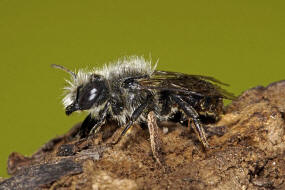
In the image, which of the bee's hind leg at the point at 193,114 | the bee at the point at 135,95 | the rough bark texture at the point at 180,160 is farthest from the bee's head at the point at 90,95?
the bee's hind leg at the point at 193,114

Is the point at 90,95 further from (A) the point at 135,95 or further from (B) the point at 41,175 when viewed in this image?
(B) the point at 41,175

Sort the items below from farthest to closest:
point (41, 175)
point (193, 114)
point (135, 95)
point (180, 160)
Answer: point (135, 95) → point (193, 114) → point (180, 160) → point (41, 175)

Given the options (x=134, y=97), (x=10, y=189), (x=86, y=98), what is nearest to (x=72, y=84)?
(x=86, y=98)

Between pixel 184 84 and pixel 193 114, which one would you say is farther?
pixel 184 84

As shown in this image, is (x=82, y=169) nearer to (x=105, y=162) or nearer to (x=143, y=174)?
(x=105, y=162)

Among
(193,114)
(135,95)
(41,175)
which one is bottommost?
(41,175)

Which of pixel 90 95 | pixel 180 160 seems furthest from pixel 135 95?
pixel 180 160

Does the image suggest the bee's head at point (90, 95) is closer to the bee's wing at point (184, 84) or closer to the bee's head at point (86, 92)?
the bee's head at point (86, 92)

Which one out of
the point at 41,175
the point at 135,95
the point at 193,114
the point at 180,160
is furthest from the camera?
the point at 135,95
